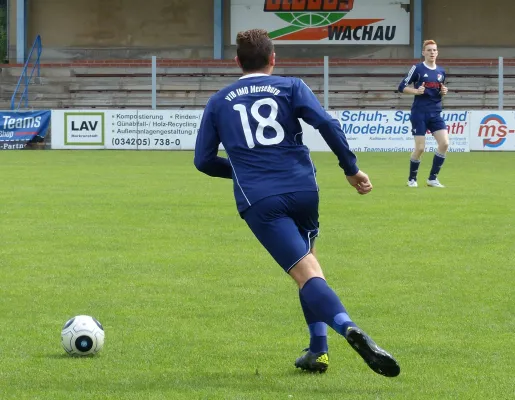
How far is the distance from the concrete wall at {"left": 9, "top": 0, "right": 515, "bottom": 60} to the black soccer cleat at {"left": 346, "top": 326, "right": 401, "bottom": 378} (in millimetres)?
36252

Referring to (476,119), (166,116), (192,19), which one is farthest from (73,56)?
(476,119)

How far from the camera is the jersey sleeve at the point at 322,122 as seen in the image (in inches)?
212

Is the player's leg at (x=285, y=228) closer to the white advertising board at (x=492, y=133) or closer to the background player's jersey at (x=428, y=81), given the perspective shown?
the background player's jersey at (x=428, y=81)

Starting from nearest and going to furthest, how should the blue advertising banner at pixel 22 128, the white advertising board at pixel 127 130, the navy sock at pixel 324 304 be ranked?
the navy sock at pixel 324 304 < the white advertising board at pixel 127 130 < the blue advertising banner at pixel 22 128

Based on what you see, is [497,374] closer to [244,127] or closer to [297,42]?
[244,127]

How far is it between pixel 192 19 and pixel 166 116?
39.8 ft

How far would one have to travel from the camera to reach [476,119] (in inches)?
1162

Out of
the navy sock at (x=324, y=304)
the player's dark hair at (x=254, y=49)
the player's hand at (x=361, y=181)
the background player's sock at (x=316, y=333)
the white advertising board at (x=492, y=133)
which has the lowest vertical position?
the background player's sock at (x=316, y=333)

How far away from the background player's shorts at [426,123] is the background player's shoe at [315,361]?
12.4 metres

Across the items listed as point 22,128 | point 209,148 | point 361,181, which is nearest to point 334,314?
point 361,181

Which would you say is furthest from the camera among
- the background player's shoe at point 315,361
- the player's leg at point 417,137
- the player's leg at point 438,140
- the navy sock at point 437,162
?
the player's leg at point 417,137

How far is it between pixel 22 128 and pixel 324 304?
27501 mm

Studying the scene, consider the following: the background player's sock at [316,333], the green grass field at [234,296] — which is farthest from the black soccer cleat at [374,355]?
the background player's sock at [316,333]

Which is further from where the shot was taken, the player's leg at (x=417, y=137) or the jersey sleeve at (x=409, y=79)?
the player's leg at (x=417, y=137)
